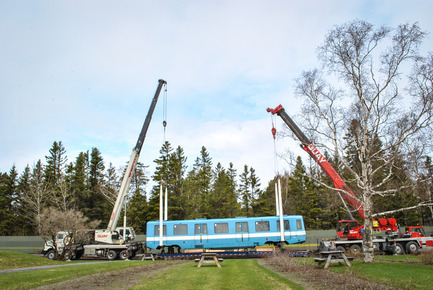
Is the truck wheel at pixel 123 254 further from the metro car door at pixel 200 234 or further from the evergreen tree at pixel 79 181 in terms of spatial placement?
the evergreen tree at pixel 79 181

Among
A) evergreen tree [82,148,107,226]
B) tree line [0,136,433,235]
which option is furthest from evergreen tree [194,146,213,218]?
evergreen tree [82,148,107,226]

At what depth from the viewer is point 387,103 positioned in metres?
17.0

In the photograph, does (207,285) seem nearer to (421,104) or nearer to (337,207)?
(421,104)

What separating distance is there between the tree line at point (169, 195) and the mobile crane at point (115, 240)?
17530 mm

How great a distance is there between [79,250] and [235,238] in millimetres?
13279

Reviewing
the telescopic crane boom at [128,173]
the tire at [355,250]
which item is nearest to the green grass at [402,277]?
the tire at [355,250]

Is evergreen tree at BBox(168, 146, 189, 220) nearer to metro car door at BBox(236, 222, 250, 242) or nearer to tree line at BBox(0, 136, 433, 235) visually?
tree line at BBox(0, 136, 433, 235)

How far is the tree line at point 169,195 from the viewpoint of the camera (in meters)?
49.8

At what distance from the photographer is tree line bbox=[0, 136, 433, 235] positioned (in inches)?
1959

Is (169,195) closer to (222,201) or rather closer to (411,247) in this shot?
(222,201)

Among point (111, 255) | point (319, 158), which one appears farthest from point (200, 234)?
point (319, 158)

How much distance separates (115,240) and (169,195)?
24.7 metres

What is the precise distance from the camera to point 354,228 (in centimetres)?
2562

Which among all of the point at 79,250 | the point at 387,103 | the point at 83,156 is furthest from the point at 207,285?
the point at 83,156
